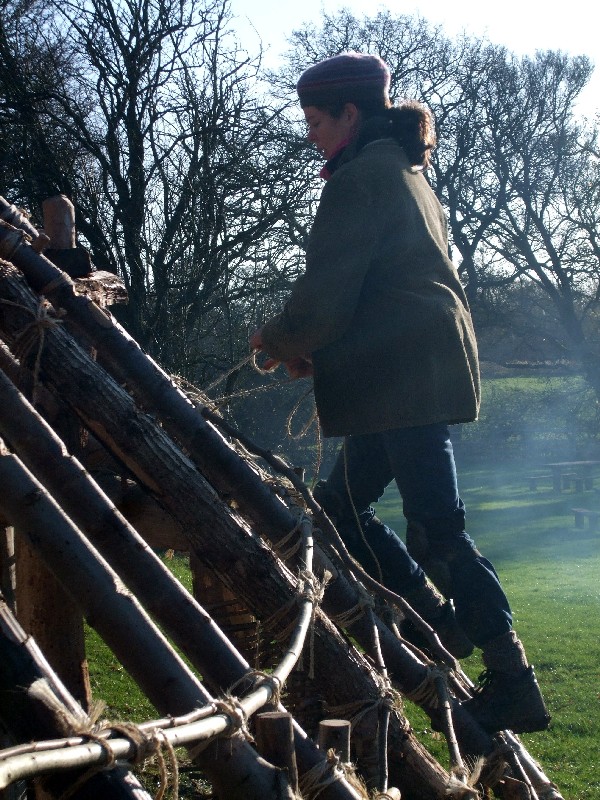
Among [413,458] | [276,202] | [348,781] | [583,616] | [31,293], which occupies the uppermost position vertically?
[276,202]

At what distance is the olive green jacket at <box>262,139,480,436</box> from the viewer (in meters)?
2.89

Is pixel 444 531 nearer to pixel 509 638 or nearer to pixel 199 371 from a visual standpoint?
pixel 509 638

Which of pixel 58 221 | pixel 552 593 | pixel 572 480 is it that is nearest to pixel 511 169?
pixel 572 480

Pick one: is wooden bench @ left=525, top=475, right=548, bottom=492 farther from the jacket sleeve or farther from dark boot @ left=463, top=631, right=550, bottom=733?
the jacket sleeve

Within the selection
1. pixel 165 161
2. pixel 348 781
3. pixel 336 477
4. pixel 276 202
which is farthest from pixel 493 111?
pixel 348 781

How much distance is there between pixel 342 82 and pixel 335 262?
659 millimetres

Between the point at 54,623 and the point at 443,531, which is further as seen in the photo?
the point at 54,623

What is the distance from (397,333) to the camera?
9.73 ft

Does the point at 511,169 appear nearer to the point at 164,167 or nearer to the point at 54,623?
the point at 164,167

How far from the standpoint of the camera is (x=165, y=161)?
996 centimetres

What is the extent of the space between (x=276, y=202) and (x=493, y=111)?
357 inches

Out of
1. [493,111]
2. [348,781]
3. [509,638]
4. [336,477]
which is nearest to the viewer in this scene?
[348,781]

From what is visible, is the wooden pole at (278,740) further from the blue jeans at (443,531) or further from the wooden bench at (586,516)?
the wooden bench at (586,516)

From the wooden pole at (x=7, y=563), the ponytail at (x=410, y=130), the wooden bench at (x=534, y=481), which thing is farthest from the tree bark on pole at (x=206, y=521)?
the wooden bench at (x=534, y=481)
